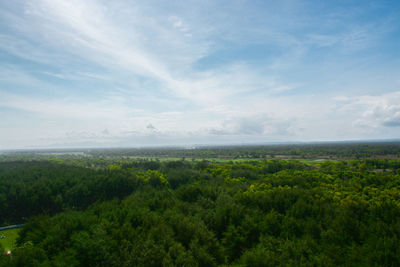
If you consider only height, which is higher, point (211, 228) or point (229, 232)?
point (229, 232)

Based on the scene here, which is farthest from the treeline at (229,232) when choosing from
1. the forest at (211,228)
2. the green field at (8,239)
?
the green field at (8,239)

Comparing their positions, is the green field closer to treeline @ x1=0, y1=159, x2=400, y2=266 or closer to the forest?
the forest

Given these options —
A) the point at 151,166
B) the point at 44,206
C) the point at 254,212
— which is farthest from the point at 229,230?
the point at 151,166

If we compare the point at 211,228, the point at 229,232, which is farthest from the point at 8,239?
the point at 229,232

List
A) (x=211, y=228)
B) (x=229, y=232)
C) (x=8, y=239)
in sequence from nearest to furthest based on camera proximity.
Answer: (x=229, y=232)
(x=211, y=228)
(x=8, y=239)

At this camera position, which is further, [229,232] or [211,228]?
[211,228]

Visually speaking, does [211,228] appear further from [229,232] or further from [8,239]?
[8,239]

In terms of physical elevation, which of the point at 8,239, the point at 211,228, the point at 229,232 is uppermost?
the point at 229,232

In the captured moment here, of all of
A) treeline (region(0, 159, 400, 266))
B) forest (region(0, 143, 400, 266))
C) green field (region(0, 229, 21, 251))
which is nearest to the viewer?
treeline (region(0, 159, 400, 266))

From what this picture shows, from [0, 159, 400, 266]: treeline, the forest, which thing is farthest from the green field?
[0, 159, 400, 266]: treeline
